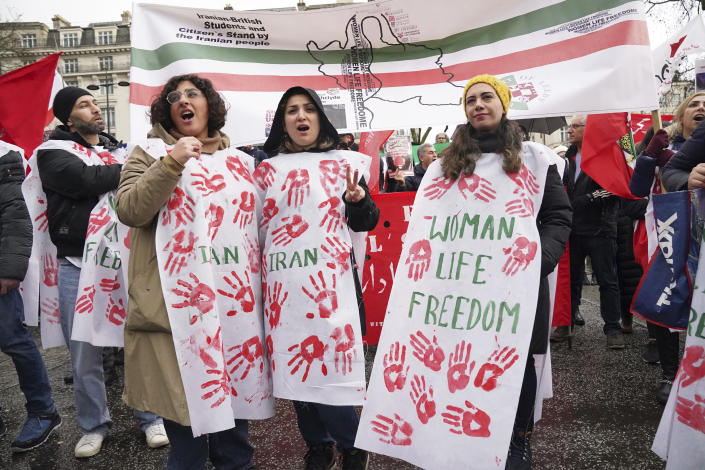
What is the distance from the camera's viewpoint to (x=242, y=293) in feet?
7.77

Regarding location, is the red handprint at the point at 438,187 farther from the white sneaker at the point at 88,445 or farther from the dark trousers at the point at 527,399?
the white sneaker at the point at 88,445

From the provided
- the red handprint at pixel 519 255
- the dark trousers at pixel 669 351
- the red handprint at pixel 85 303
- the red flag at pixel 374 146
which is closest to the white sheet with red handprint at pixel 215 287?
the red handprint at pixel 85 303

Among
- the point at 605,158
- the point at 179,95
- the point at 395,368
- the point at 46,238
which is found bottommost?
the point at 395,368

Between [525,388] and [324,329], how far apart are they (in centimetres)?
98

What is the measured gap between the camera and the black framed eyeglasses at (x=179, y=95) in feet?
7.93

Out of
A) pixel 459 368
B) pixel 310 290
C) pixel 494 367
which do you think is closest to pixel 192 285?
pixel 310 290

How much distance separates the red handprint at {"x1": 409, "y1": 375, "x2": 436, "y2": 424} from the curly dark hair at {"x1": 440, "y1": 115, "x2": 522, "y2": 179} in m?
0.99

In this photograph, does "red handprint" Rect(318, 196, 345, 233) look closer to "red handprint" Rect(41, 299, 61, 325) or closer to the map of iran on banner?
the map of iran on banner

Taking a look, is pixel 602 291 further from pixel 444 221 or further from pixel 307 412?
pixel 307 412

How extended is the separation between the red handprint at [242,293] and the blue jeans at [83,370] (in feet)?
4.43

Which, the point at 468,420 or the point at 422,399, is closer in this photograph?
the point at 468,420

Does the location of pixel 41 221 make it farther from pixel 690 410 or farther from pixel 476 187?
pixel 690 410

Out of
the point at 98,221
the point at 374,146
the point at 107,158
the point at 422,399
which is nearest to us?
the point at 422,399

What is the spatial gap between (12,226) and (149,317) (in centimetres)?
185
